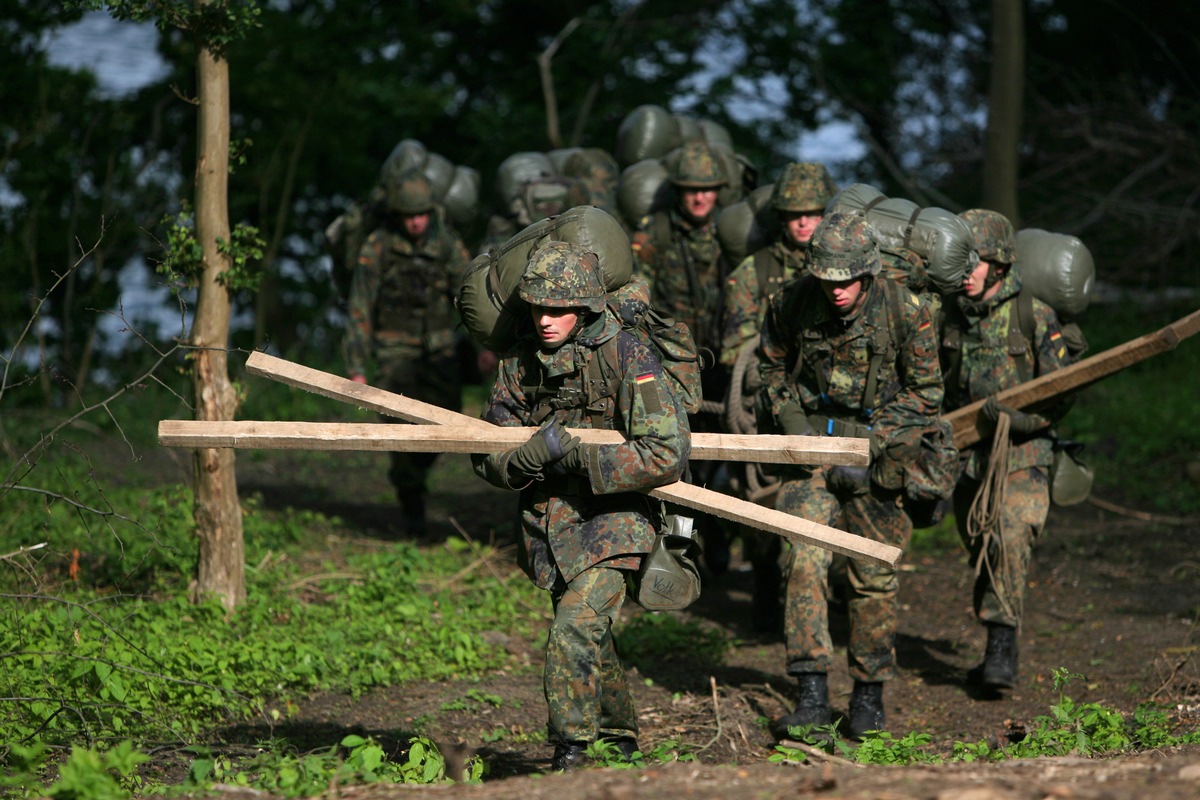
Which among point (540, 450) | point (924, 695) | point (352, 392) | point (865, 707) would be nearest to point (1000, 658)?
point (924, 695)

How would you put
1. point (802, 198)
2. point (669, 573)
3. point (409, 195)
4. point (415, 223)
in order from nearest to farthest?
point (669, 573) < point (802, 198) < point (409, 195) < point (415, 223)

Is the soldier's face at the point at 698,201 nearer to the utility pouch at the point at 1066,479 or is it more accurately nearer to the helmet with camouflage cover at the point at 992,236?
the helmet with camouflage cover at the point at 992,236

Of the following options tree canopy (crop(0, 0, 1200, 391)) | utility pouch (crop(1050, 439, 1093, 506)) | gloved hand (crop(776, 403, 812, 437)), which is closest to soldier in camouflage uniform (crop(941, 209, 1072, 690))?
utility pouch (crop(1050, 439, 1093, 506))

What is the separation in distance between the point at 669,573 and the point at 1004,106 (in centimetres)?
809

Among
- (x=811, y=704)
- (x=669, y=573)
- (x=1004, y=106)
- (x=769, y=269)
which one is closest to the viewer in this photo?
(x=669, y=573)

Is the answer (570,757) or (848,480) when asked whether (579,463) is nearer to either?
(570,757)

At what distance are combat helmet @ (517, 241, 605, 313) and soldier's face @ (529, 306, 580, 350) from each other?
58 millimetres

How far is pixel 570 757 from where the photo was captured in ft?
15.8

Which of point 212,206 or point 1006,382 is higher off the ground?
point 212,206

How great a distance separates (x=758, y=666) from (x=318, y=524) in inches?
136

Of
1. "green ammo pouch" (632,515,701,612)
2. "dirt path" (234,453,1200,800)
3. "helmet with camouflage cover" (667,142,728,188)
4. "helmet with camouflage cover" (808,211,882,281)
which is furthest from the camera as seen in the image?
"helmet with camouflage cover" (667,142,728,188)

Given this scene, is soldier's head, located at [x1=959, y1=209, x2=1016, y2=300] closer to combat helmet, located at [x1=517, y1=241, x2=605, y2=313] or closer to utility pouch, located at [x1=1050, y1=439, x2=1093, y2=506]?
utility pouch, located at [x1=1050, y1=439, x2=1093, y2=506]

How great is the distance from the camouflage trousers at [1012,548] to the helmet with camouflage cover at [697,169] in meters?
2.52

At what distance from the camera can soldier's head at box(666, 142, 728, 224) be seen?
801 cm
